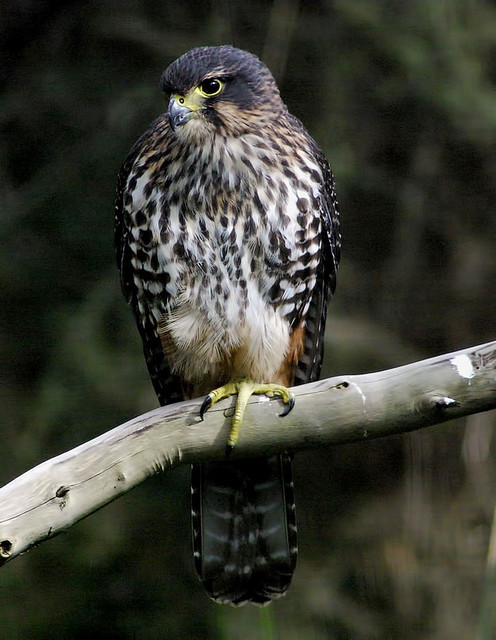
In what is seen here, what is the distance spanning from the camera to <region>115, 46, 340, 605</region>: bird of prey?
8.28ft

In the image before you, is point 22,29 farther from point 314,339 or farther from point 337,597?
point 337,597

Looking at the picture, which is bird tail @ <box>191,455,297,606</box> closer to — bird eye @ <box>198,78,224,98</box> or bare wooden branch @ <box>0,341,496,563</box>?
bare wooden branch @ <box>0,341,496,563</box>

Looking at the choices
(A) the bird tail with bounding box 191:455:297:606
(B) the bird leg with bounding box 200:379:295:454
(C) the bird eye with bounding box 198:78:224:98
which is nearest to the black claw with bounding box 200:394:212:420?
(B) the bird leg with bounding box 200:379:295:454

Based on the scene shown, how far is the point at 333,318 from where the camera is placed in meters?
3.76

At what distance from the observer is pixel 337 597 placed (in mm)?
3750

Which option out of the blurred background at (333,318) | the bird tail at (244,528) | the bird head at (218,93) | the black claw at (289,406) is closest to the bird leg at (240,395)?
the black claw at (289,406)

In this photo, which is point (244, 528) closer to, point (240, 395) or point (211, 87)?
point (240, 395)

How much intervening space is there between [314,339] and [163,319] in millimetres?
459

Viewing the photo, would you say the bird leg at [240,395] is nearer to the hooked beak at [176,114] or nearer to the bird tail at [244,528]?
the bird tail at [244,528]

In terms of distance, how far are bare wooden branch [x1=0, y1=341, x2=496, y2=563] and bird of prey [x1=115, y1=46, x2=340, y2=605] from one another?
0.45 feet

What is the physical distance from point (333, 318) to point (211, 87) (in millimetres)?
1460

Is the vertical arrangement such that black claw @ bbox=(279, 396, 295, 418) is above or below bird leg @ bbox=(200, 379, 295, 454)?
above

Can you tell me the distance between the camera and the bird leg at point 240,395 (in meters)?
2.29

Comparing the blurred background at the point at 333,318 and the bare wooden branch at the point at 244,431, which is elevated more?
the bare wooden branch at the point at 244,431
